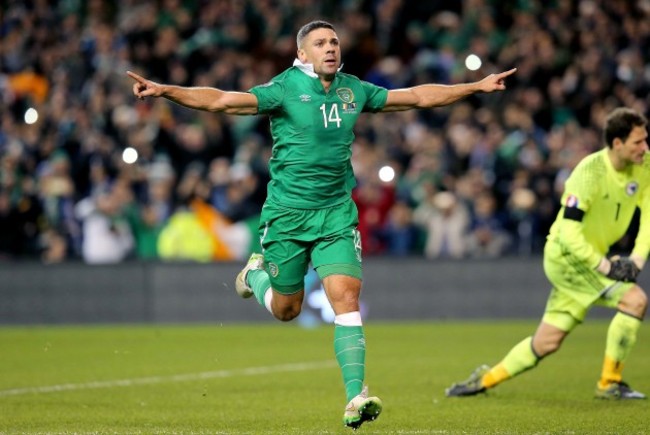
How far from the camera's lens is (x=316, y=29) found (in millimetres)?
9070

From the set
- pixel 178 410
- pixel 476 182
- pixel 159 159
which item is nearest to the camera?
pixel 178 410

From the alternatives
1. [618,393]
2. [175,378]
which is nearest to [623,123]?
[618,393]

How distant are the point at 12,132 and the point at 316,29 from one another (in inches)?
554

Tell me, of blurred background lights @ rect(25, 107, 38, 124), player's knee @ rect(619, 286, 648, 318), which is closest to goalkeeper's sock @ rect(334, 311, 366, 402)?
player's knee @ rect(619, 286, 648, 318)

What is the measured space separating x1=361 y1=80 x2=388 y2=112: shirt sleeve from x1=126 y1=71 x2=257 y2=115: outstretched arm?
874mm

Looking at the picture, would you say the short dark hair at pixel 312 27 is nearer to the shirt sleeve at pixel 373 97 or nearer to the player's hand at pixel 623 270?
the shirt sleeve at pixel 373 97

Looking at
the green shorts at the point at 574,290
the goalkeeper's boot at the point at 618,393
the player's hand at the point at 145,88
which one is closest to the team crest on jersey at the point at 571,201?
the green shorts at the point at 574,290

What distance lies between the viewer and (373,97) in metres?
9.30

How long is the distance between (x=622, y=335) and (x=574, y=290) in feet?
1.74

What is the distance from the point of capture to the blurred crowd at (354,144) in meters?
20.3

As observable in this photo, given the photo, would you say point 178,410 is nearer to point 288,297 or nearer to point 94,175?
point 288,297

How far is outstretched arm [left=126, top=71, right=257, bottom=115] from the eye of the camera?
331 inches

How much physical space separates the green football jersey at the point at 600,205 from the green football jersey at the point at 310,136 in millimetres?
2372

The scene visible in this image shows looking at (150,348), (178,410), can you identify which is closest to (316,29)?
(178,410)
